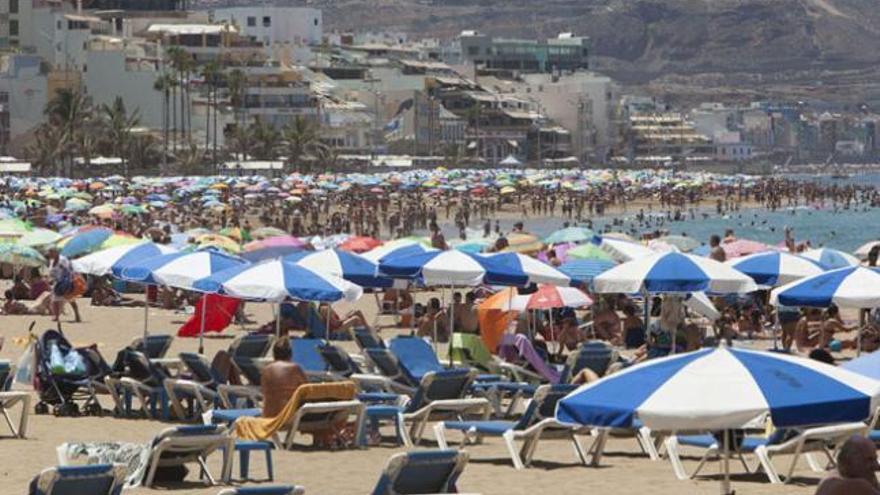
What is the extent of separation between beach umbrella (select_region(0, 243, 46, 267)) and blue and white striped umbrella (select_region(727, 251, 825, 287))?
1238 centimetres

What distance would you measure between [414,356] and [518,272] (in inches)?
151

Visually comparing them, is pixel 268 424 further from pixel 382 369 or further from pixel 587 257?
pixel 587 257

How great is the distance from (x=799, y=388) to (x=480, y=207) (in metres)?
80.3

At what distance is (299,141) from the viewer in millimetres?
112875

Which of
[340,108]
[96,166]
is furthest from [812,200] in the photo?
[96,166]

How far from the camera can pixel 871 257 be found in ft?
79.9

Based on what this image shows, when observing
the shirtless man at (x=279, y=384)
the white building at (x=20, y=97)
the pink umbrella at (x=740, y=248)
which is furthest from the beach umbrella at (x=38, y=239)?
the white building at (x=20, y=97)

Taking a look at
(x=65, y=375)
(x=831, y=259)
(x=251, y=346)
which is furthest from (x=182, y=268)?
(x=831, y=259)

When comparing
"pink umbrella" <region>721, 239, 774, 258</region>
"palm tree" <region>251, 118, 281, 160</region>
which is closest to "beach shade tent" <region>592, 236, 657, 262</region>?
"pink umbrella" <region>721, 239, 774, 258</region>

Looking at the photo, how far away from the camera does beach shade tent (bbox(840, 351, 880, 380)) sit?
13.2 metres

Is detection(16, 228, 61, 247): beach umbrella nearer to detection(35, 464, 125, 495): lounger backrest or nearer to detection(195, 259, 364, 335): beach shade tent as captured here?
detection(195, 259, 364, 335): beach shade tent

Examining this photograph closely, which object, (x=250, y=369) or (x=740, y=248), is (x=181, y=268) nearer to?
(x=250, y=369)

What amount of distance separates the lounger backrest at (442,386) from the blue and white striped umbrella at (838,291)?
402 centimetres

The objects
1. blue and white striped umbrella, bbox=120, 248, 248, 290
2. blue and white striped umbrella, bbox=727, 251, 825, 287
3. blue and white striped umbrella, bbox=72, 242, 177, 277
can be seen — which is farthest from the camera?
blue and white striped umbrella, bbox=727, 251, 825, 287
